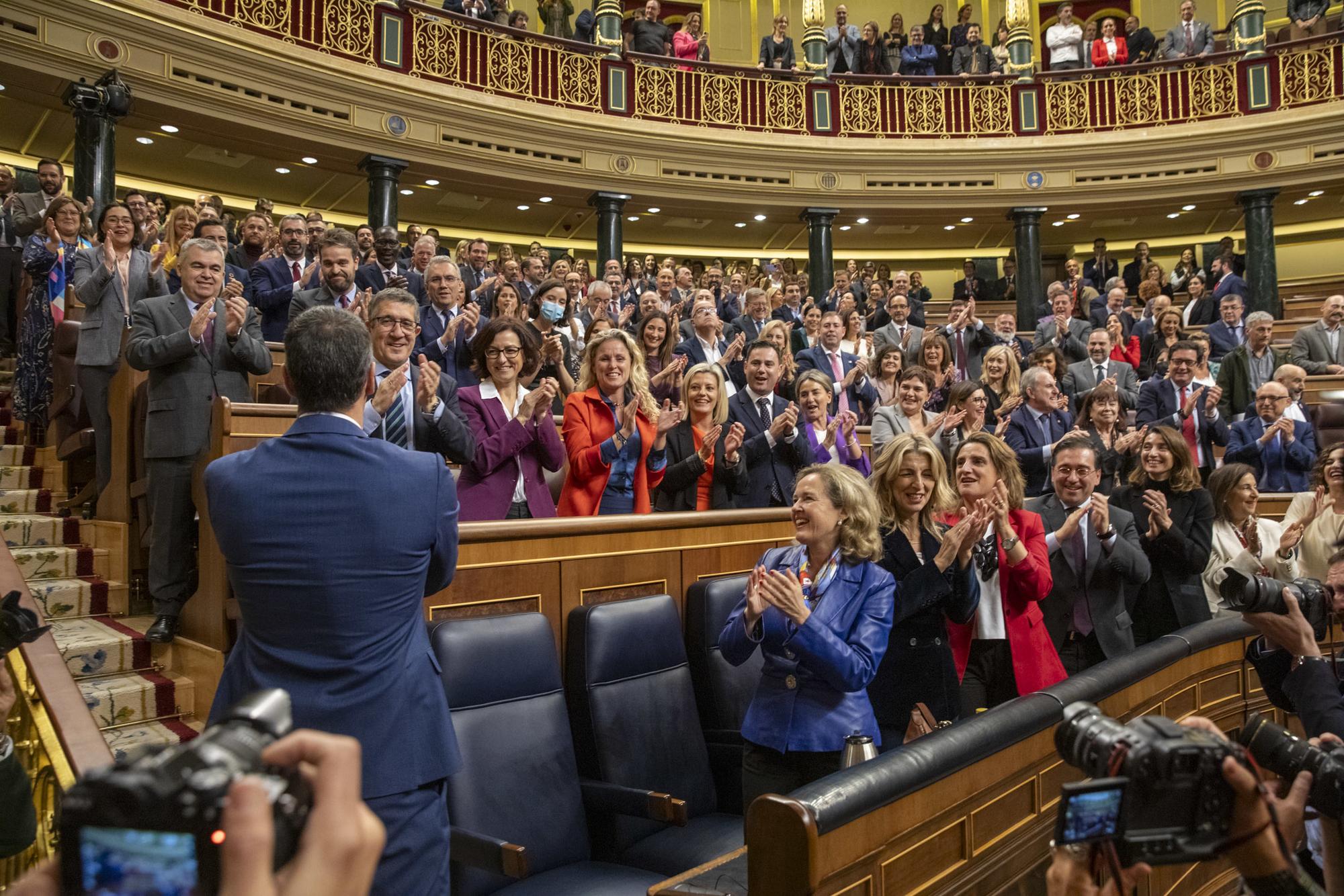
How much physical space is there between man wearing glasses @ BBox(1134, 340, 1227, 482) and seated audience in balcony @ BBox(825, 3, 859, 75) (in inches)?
286

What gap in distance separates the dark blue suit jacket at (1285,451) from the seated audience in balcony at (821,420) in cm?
226

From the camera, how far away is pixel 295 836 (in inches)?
23.0

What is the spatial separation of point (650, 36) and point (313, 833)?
35.7 ft

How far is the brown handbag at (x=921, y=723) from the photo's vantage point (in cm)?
218

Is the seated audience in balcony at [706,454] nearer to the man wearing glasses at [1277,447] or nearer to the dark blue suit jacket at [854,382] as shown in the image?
the dark blue suit jacket at [854,382]

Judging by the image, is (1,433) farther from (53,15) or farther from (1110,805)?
(1110,805)

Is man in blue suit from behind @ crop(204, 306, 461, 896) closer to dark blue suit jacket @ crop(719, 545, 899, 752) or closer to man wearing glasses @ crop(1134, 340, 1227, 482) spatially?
dark blue suit jacket @ crop(719, 545, 899, 752)

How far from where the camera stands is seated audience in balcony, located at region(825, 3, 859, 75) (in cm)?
1120

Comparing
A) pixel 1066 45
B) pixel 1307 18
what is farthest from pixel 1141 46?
pixel 1307 18

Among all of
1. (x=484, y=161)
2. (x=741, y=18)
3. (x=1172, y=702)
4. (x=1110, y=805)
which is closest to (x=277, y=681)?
(x=1110, y=805)

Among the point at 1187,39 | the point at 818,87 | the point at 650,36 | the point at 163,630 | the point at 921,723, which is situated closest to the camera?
the point at 921,723

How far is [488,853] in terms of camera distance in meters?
1.66

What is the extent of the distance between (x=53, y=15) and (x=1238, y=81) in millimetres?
10976

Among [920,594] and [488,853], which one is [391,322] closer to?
[488,853]
